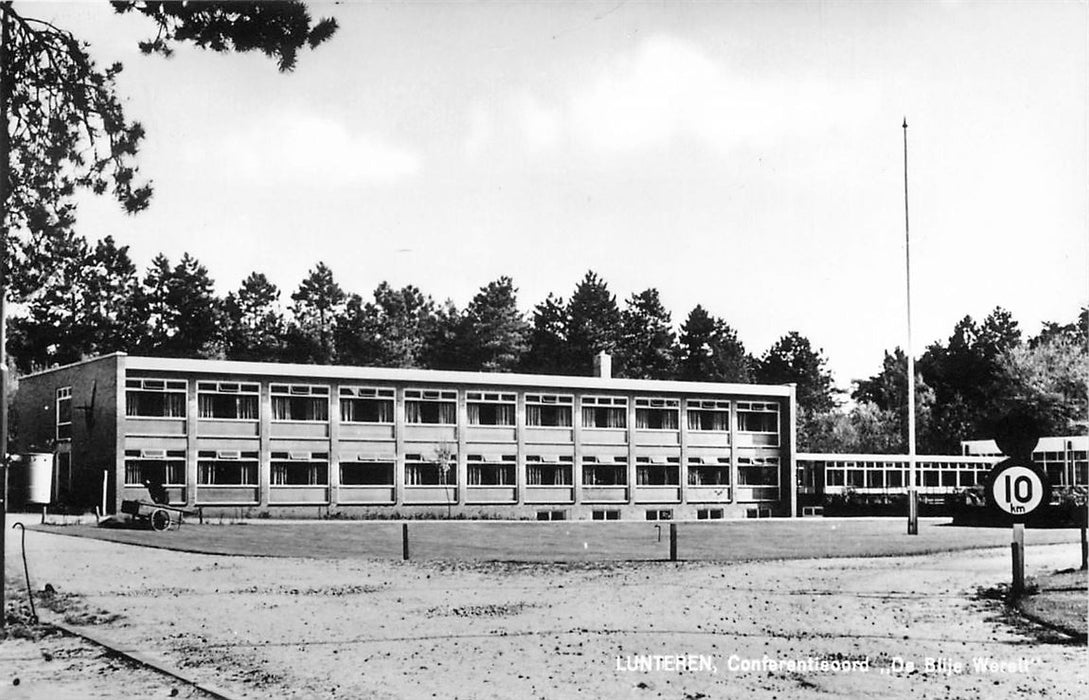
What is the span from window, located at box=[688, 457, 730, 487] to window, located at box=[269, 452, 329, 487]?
668 inches

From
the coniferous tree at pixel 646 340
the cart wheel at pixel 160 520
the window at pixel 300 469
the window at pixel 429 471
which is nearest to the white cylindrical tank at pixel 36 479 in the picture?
the cart wheel at pixel 160 520

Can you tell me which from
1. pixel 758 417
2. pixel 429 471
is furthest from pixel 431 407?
pixel 758 417

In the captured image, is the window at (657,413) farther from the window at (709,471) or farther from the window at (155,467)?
the window at (155,467)

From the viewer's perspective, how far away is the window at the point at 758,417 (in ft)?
171

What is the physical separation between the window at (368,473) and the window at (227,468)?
3.55 meters

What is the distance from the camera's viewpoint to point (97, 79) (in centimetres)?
1066

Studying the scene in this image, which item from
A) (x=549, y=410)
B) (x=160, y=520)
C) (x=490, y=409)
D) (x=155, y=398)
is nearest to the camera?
(x=160, y=520)

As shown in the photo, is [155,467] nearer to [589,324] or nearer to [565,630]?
[565,630]

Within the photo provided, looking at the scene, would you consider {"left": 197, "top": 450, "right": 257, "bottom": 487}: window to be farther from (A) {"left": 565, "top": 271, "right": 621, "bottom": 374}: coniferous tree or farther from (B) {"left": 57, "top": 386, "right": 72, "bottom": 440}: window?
(A) {"left": 565, "top": 271, "right": 621, "bottom": 374}: coniferous tree

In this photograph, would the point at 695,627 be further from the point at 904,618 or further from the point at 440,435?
the point at 440,435

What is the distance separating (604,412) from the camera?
49.0 meters

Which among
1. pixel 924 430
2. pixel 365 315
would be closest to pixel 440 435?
pixel 365 315

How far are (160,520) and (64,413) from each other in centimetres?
1612

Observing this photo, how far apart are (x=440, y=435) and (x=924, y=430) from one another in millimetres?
47807
